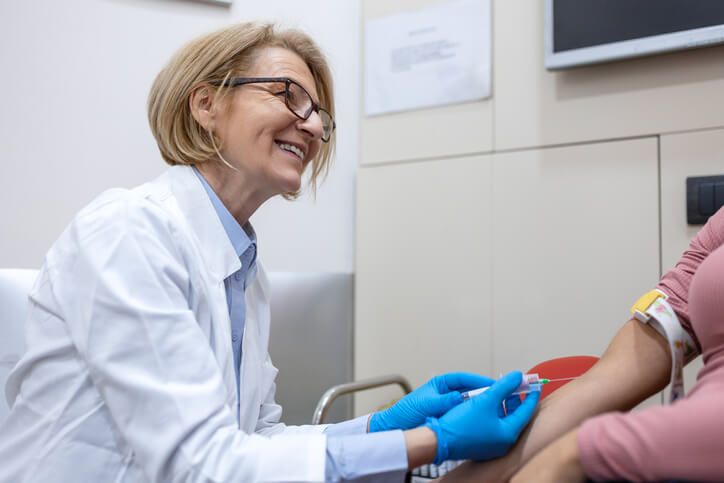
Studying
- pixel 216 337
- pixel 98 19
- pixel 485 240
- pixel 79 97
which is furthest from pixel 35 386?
pixel 485 240

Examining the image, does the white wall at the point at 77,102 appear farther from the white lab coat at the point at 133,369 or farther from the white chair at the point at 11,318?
the white lab coat at the point at 133,369

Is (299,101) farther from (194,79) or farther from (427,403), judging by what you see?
(427,403)

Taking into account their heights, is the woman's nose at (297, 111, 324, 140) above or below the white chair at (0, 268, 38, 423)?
above

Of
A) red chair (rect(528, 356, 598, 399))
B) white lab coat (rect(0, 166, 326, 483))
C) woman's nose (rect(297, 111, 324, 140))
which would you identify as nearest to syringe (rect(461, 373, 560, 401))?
red chair (rect(528, 356, 598, 399))

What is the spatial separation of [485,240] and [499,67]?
18.3 inches

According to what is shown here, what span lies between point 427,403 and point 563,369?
0.35 metres

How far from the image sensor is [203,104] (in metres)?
1.22

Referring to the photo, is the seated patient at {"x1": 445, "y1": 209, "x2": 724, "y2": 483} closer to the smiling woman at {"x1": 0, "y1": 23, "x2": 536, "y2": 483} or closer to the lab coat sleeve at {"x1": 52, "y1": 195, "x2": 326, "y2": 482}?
the smiling woman at {"x1": 0, "y1": 23, "x2": 536, "y2": 483}

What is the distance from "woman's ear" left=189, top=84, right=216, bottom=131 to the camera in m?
1.21

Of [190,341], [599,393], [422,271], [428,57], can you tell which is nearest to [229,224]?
[190,341]

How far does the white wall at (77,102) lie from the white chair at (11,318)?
6.2 inches

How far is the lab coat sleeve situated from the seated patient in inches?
12.0

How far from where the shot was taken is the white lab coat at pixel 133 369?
849 mm

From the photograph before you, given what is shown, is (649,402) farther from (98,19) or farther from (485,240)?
(98,19)
